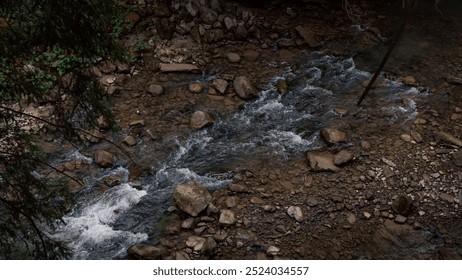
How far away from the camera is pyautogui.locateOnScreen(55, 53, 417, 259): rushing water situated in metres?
5.82

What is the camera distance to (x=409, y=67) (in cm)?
850

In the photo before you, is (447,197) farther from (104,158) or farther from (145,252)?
(104,158)

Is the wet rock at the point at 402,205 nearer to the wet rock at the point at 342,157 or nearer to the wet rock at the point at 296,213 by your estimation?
the wet rock at the point at 342,157

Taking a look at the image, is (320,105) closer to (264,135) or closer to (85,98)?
(264,135)

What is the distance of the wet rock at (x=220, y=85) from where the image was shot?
26.5 ft

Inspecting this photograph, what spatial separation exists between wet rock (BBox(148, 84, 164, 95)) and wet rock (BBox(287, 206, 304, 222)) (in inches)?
150

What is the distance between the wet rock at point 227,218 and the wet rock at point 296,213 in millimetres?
861

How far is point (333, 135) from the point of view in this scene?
6.93 metres

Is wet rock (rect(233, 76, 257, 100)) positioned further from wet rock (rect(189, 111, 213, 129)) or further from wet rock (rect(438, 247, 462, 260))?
wet rock (rect(438, 247, 462, 260))

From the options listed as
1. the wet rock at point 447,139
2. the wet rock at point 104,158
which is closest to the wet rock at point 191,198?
the wet rock at point 104,158

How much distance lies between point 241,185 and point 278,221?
2.88 ft

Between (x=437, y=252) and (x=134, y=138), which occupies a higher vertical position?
(x=134, y=138)

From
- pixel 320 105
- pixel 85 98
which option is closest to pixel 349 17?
pixel 320 105

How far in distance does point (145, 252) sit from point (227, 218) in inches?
49.1
